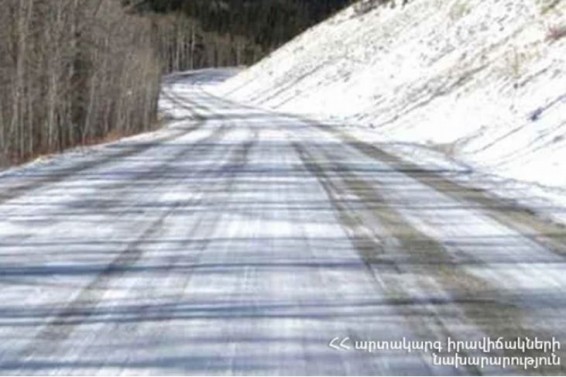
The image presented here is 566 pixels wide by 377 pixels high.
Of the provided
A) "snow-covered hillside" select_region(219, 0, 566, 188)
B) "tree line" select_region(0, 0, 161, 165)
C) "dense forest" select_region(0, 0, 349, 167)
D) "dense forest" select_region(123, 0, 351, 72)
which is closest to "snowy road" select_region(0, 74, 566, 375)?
"snow-covered hillside" select_region(219, 0, 566, 188)

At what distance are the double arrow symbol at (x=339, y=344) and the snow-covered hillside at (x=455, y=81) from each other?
10.3 meters

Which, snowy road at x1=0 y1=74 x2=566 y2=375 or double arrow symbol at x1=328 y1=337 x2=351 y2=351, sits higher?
double arrow symbol at x1=328 y1=337 x2=351 y2=351

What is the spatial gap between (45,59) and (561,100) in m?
19.8

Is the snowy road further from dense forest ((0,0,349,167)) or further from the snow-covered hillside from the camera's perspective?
dense forest ((0,0,349,167))

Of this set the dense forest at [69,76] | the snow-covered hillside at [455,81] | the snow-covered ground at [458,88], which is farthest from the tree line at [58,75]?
the snow-covered hillside at [455,81]

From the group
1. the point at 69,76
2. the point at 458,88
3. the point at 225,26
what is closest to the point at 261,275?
the point at 458,88

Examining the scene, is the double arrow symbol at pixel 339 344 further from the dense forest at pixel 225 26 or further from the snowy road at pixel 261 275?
the dense forest at pixel 225 26

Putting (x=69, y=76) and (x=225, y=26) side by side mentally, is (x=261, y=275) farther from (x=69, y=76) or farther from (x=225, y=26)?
(x=225, y=26)

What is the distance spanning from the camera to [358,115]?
43.8 meters

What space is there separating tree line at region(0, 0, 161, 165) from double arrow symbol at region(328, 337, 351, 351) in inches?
928

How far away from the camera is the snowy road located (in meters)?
5.61

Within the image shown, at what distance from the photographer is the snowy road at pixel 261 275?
561 cm

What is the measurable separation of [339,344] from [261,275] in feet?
6.63

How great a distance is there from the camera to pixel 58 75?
116 ft
